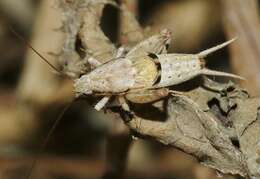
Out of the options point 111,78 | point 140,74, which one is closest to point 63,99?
point 111,78

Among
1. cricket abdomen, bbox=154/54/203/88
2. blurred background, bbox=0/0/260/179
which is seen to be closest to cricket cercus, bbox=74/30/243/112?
cricket abdomen, bbox=154/54/203/88

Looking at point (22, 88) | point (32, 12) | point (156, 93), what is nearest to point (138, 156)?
point (22, 88)

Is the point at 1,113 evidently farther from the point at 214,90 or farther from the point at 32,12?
the point at 214,90

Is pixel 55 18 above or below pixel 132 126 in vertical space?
above

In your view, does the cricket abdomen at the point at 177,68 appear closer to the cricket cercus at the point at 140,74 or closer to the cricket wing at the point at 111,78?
the cricket cercus at the point at 140,74

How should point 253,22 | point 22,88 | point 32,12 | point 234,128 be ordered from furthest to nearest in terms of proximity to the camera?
point 32,12 < point 22,88 < point 253,22 < point 234,128

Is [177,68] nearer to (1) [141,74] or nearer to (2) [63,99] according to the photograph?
(1) [141,74]

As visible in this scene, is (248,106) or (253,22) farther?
(253,22)

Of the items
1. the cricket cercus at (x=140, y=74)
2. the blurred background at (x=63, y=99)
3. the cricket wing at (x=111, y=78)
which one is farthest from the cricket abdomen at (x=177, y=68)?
the blurred background at (x=63, y=99)
